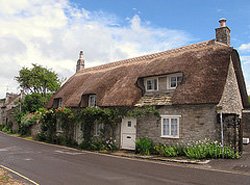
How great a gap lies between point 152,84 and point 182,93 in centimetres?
339

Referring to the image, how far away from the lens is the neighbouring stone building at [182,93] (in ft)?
47.4

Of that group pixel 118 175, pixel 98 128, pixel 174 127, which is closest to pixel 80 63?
pixel 98 128

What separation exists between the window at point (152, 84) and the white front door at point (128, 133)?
2543 mm

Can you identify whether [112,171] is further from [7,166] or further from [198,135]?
[198,135]

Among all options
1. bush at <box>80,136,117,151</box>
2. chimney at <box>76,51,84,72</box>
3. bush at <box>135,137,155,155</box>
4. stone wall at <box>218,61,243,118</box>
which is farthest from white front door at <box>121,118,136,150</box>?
chimney at <box>76,51,84,72</box>

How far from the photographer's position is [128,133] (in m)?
18.2

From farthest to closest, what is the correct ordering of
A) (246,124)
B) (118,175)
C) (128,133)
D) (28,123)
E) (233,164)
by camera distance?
(28,123)
(246,124)
(128,133)
(233,164)
(118,175)

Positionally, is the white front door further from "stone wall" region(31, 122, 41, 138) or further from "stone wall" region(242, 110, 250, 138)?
"stone wall" region(31, 122, 41, 138)

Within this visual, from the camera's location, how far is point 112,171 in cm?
1053

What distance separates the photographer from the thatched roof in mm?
14930

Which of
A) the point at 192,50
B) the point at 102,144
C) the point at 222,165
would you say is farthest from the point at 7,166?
the point at 192,50

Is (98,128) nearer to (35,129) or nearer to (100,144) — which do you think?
(100,144)

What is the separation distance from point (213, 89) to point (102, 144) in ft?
29.0

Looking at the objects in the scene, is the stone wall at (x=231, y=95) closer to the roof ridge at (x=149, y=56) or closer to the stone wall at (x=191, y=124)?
the stone wall at (x=191, y=124)
